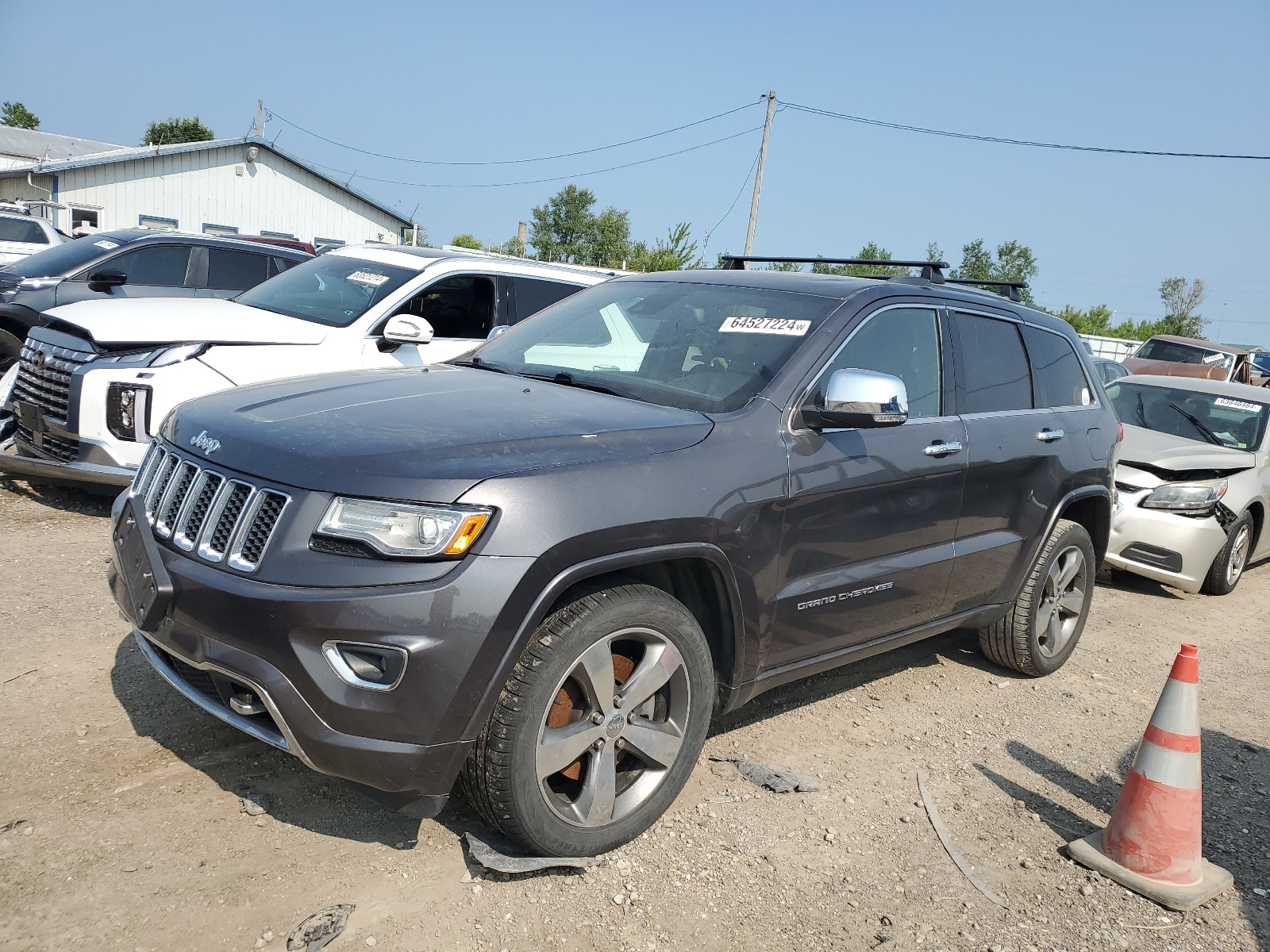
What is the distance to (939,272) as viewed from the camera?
15.7ft

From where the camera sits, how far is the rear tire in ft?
16.2

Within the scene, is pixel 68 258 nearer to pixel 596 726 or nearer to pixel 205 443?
pixel 205 443

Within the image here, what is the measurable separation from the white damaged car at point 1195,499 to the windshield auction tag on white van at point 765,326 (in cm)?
410

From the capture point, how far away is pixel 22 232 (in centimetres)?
1488

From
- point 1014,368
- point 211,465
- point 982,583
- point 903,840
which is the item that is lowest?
point 903,840

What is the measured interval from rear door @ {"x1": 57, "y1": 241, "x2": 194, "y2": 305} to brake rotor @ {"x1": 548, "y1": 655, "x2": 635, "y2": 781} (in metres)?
7.60

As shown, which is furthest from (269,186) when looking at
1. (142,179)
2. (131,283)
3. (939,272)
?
(939,272)

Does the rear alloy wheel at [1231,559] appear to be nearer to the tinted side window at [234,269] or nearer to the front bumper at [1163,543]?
the front bumper at [1163,543]

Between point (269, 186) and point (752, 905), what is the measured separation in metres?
34.6

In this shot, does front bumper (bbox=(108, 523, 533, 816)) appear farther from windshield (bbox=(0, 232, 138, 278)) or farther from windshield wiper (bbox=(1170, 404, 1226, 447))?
windshield (bbox=(0, 232, 138, 278))

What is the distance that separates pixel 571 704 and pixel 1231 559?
6556 millimetres

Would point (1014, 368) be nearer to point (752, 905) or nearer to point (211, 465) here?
point (752, 905)

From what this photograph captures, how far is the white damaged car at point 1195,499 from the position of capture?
7266mm

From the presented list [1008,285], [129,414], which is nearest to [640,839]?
[1008,285]
